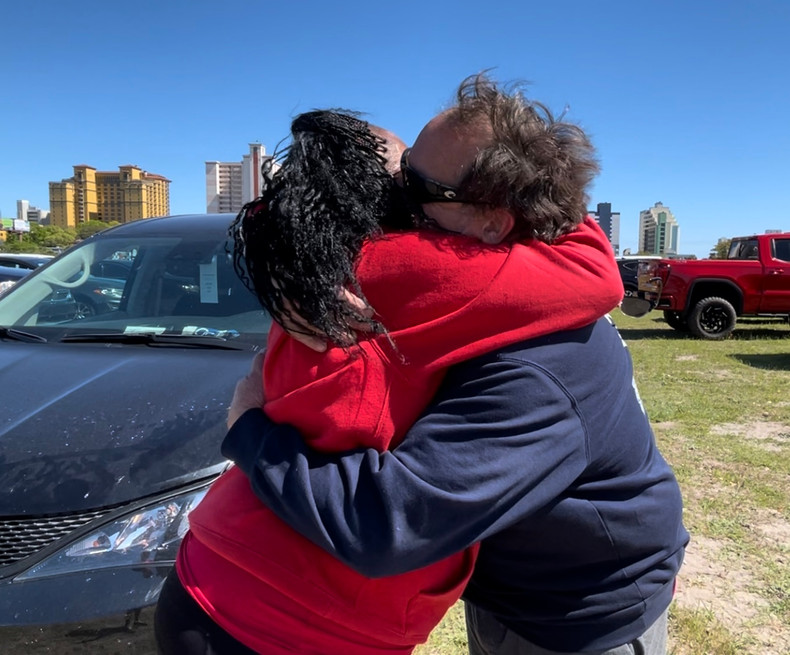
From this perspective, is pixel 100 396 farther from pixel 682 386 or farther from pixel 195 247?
pixel 682 386

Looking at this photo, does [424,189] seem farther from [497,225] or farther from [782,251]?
[782,251]

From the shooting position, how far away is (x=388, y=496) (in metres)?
0.91

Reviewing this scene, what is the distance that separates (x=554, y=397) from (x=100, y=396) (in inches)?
70.8

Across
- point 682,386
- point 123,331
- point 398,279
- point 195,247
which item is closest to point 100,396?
point 123,331

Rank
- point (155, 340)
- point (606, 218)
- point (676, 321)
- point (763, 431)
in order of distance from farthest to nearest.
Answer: point (676, 321) → point (606, 218) → point (763, 431) → point (155, 340)

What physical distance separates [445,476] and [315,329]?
28cm

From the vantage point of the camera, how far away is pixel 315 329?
974 mm

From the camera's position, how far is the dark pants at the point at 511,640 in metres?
1.19

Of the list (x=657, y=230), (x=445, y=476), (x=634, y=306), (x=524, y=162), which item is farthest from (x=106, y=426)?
(x=657, y=230)

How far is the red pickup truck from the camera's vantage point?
12.4 meters

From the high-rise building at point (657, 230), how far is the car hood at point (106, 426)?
228 ft

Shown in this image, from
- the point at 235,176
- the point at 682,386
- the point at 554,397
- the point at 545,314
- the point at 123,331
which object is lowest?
the point at 682,386

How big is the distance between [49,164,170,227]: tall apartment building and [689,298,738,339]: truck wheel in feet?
230

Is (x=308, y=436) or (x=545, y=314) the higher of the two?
(x=545, y=314)
